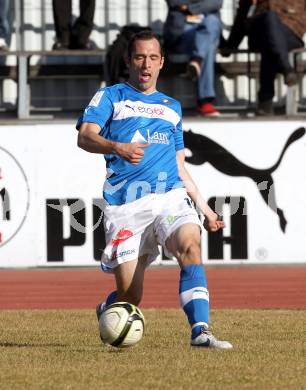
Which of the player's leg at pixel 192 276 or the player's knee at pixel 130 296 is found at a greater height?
the player's leg at pixel 192 276

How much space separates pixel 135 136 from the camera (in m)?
8.30

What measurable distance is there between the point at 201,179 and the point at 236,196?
0.53 meters

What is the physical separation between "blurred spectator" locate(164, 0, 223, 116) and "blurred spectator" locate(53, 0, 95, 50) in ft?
3.97

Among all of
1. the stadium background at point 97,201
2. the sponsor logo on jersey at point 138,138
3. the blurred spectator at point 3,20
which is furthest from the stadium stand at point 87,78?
the sponsor logo on jersey at point 138,138

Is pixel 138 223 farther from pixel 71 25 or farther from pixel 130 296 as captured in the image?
pixel 71 25

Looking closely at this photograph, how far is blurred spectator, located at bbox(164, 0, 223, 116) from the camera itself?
16.9 metres

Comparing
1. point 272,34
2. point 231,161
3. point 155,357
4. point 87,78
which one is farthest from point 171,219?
point 87,78

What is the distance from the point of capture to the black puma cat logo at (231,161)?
1647 centimetres

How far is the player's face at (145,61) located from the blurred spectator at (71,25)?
9.14 meters

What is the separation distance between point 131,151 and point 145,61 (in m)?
0.93

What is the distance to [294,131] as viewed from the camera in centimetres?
1647

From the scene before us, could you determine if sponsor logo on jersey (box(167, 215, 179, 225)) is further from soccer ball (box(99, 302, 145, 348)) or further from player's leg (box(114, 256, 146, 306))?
soccer ball (box(99, 302, 145, 348))

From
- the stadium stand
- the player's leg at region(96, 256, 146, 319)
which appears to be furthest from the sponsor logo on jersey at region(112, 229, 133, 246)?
the stadium stand

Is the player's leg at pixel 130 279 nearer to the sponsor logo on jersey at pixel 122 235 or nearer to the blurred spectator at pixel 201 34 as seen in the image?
the sponsor logo on jersey at pixel 122 235
